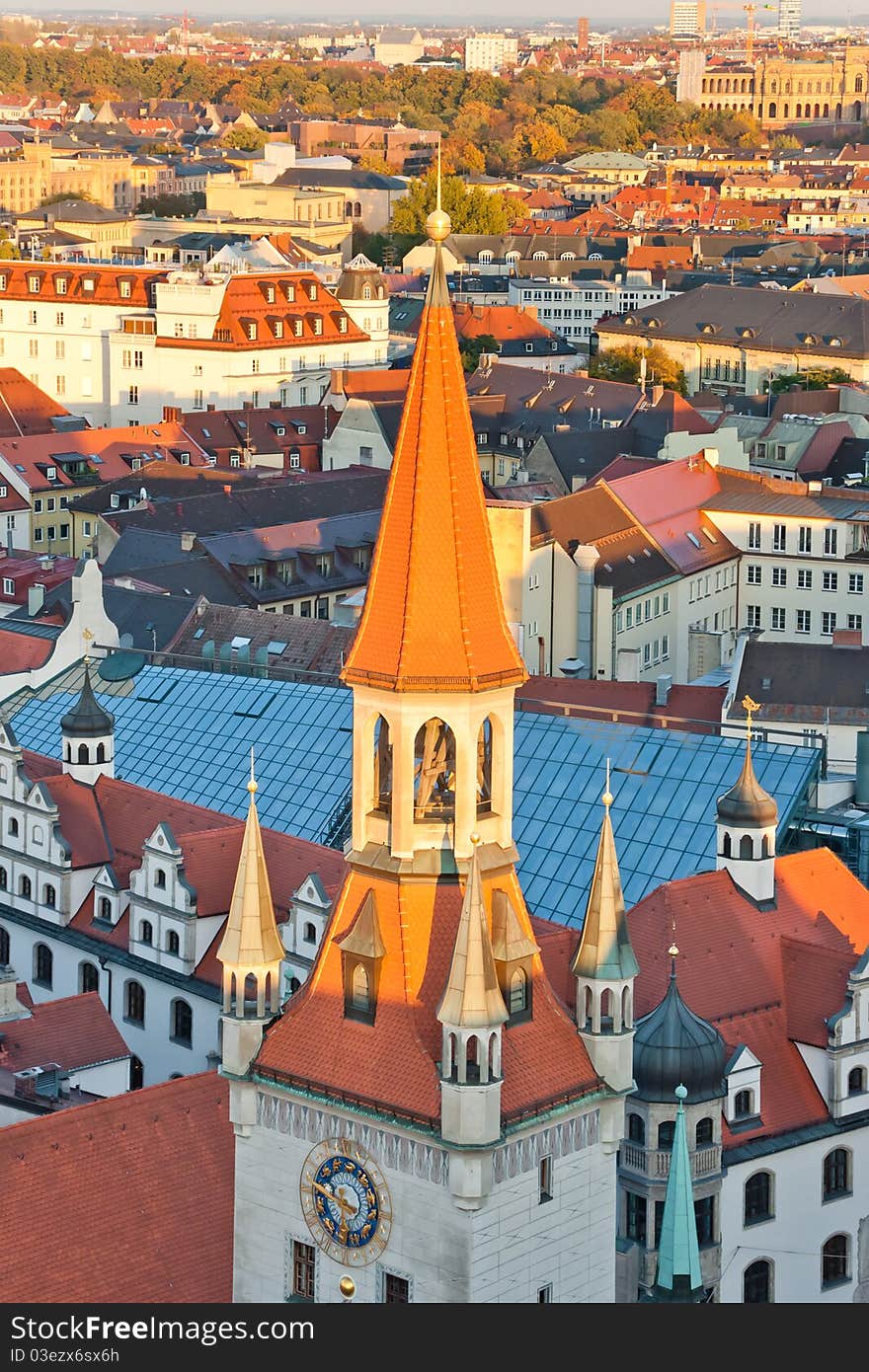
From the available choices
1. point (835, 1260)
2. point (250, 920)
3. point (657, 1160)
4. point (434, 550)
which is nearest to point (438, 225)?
point (434, 550)

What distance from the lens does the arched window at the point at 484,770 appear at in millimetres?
45562

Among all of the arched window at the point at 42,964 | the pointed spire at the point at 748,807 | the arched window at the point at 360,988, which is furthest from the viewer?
the arched window at the point at 42,964

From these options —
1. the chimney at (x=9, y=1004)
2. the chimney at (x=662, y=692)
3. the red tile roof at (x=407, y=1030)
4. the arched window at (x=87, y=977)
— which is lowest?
the arched window at (x=87, y=977)

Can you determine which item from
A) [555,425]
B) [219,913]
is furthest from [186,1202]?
[555,425]

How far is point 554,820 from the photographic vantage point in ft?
246

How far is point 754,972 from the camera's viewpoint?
63.8 meters

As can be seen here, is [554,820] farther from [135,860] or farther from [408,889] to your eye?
[408,889]

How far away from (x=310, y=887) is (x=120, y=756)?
20404 mm

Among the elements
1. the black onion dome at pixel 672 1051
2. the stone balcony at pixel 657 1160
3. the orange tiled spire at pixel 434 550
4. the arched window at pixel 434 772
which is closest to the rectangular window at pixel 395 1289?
the arched window at pixel 434 772

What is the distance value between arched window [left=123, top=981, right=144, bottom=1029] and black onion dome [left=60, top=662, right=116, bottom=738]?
29.0 ft

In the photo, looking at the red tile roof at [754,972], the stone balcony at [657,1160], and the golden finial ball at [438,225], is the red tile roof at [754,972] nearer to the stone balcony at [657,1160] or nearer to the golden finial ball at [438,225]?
the stone balcony at [657,1160]

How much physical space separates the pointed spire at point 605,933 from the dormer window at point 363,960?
3.37 meters

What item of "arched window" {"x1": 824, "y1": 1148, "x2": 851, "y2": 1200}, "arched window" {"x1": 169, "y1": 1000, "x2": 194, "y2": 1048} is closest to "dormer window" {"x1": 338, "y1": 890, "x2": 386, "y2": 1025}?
"arched window" {"x1": 824, "y1": 1148, "x2": 851, "y2": 1200}

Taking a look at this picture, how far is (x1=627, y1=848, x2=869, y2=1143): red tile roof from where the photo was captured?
62250mm
